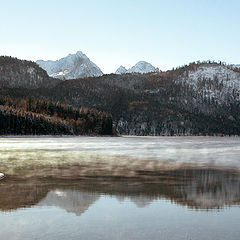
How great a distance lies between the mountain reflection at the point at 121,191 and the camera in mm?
16219

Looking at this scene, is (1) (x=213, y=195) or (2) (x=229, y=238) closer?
(2) (x=229, y=238)

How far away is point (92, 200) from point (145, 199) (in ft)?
7.96

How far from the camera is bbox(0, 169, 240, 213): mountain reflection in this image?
16.2 metres

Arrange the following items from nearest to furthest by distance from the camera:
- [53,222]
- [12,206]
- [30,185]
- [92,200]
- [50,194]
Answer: [53,222] < [12,206] < [92,200] < [50,194] < [30,185]

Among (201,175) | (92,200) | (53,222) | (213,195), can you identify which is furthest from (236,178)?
(53,222)

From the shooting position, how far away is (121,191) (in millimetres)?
19500

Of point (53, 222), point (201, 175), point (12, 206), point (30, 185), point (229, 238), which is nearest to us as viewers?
point (229, 238)

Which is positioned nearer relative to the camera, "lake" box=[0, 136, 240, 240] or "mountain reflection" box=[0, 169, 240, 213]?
"lake" box=[0, 136, 240, 240]

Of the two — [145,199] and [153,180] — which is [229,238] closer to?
[145,199]

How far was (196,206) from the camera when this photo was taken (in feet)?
51.7

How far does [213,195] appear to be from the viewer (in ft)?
60.2

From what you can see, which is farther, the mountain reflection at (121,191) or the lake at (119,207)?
the mountain reflection at (121,191)

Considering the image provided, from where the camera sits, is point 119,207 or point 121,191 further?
point 121,191

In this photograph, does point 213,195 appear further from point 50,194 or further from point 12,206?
point 12,206
